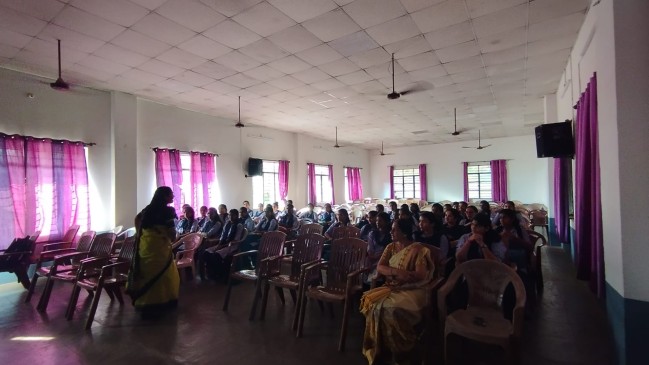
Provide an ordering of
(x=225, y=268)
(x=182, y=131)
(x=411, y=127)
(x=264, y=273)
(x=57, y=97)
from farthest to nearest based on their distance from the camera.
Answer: (x=411, y=127), (x=182, y=131), (x=57, y=97), (x=225, y=268), (x=264, y=273)

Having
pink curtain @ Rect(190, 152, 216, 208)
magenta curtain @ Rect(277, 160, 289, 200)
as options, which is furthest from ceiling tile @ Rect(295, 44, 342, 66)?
magenta curtain @ Rect(277, 160, 289, 200)

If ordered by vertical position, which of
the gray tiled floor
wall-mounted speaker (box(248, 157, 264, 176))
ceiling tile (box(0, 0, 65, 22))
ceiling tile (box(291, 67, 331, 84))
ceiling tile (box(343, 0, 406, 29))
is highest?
ceiling tile (box(0, 0, 65, 22))

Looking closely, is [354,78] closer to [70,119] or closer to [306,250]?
[306,250]

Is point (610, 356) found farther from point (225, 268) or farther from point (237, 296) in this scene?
point (225, 268)

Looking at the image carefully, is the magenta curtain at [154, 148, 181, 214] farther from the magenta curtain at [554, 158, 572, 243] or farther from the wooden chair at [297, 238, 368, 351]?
the magenta curtain at [554, 158, 572, 243]

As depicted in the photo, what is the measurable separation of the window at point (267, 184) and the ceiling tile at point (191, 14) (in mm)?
5773

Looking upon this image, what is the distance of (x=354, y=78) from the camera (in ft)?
17.5

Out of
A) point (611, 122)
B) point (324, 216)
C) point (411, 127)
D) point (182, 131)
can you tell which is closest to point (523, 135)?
point (411, 127)

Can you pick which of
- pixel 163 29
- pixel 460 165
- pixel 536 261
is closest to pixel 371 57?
pixel 163 29

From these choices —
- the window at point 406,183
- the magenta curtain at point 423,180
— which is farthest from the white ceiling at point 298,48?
the window at point 406,183

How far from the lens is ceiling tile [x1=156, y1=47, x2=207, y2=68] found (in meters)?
4.20

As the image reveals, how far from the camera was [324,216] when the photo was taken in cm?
725

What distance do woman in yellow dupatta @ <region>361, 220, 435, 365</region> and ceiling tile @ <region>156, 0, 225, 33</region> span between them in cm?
286

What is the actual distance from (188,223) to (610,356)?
6034 mm
